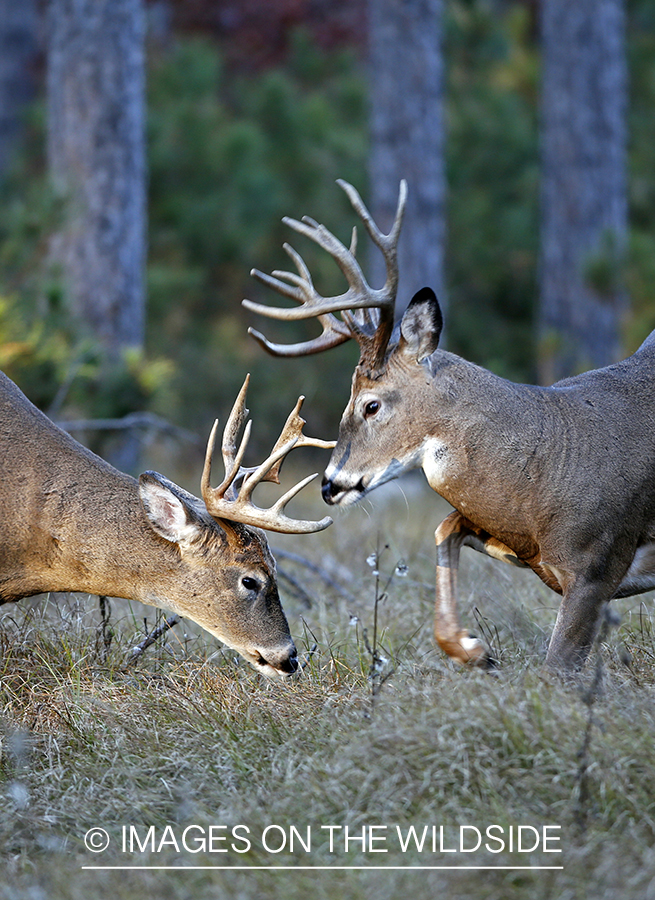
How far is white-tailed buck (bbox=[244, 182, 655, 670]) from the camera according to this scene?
3918 mm

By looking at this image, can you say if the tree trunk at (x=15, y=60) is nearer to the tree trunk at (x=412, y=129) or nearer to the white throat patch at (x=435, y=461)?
the tree trunk at (x=412, y=129)

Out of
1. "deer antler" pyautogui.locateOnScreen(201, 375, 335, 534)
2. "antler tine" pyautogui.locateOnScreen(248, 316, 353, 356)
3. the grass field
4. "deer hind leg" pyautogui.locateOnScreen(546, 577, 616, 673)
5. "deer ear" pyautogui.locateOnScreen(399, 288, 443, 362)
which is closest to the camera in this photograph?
the grass field

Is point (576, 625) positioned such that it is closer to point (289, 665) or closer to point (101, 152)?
point (289, 665)

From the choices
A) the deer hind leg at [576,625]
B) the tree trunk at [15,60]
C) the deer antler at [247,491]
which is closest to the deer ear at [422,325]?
the deer antler at [247,491]

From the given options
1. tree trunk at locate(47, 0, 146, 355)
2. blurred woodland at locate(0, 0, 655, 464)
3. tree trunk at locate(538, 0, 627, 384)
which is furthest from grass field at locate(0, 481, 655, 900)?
tree trunk at locate(538, 0, 627, 384)

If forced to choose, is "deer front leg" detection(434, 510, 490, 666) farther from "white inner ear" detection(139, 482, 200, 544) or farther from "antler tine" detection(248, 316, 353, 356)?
"white inner ear" detection(139, 482, 200, 544)

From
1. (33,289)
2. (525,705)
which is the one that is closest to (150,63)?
(33,289)

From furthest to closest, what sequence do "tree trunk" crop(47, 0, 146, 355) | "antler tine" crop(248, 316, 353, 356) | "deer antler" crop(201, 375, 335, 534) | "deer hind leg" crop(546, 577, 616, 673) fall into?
"tree trunk" crop(47, 0, 146, 355) → "antler tine" crop(248, 316, 353, 356) → "deer antler" crop(201, 375, 335, 534) → "deer hind leg" crop(546, 577, 616, 673)

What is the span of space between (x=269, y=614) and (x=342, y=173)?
36.5 ft

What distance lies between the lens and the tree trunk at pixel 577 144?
1284 cm

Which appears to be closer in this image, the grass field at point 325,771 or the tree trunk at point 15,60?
the grass field at point 325,771

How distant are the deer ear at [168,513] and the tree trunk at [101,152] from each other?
167 inches

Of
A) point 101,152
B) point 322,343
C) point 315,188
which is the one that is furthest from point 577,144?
point 322,343

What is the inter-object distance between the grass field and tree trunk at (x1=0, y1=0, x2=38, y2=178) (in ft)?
43.6
